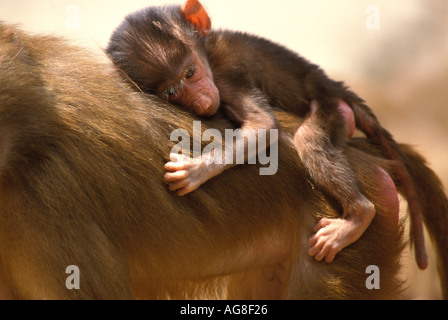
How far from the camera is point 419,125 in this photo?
15.1 ft

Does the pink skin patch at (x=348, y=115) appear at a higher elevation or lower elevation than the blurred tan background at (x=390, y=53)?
lower

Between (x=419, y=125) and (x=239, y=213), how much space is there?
286 centimetres

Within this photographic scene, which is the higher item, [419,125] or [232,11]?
[232,11]

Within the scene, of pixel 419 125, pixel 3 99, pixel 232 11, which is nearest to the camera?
pixel 3 99

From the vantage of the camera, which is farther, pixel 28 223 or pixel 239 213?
pixel 239 213

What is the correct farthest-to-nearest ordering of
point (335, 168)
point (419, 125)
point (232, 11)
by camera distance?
point (419, 125), point (232, 11), point (335, 168)

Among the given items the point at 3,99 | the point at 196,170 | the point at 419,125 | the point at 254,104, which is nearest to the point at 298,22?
the point at 419,125

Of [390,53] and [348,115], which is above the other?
[390,53]

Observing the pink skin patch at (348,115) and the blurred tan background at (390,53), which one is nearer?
the pink skin patch at (348,115)

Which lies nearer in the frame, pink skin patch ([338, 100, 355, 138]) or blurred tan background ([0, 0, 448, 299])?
pink skin patch ([338, 100, 355, 138])

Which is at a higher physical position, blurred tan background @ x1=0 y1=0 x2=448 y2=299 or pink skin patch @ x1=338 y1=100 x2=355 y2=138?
blurred tan background @ x1=0 y1=0 x2=448 y2=299

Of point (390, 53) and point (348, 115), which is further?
point (390, 53)

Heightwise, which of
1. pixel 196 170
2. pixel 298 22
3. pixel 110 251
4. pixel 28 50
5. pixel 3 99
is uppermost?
pixel 298 22
